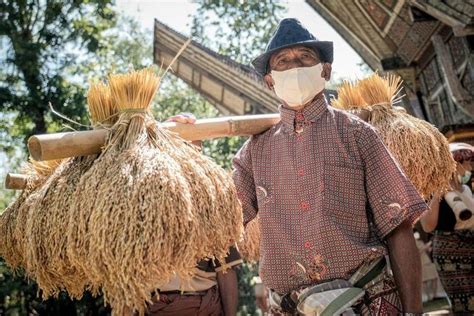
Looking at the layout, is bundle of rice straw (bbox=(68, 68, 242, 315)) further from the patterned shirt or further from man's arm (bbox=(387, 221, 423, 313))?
man's arm (bbox=(387, 221, 423, 313))

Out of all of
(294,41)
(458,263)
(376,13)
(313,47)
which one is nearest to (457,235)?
(458,263)

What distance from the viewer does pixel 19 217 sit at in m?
2.38

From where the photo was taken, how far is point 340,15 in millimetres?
11336

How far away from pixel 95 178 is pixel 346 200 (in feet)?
3.08

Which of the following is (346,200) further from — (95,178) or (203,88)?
(203,88)

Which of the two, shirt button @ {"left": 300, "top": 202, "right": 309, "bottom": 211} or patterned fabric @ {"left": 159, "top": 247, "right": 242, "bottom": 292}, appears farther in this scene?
patterned fabric @ {"left": 159, "top": 247, "right": 242, "bottom": 292}

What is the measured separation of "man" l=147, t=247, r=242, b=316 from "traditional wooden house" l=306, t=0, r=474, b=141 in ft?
17.8

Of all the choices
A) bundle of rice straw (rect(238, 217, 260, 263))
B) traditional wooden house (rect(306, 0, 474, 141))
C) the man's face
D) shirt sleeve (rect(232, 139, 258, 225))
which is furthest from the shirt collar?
traditional wooden house (rect(306, 0, 474, 141))

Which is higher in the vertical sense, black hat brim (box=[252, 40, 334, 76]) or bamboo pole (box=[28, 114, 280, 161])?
black hat brim (box=[252, 40, 334, 76])

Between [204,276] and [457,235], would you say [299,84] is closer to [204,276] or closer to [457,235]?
[204,276]

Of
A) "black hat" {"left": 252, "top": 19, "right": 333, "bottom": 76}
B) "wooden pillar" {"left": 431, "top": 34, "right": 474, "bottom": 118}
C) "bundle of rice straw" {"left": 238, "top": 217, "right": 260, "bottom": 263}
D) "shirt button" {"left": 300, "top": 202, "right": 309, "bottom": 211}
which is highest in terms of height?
"wooden pillar" {"left": 431, "top": 34, "right": 474, "bottom": 118}

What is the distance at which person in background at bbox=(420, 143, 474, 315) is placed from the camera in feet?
15.9

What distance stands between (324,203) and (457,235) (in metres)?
3.06

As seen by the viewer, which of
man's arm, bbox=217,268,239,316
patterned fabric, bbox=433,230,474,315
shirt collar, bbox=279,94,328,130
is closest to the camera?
shirt collar, bbox=279,94,328,130
